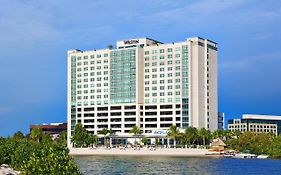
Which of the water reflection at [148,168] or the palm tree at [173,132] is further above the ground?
the palm tree at [173,132]

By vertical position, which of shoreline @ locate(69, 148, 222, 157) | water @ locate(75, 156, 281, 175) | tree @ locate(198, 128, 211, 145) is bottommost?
shoreline @ locate(69, 148, 222, 157)

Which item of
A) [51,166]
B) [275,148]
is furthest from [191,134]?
[51,166]

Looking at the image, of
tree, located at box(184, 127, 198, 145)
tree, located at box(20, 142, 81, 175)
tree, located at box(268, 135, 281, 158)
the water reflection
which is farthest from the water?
tree, located at box(184, 127, 198, 145)

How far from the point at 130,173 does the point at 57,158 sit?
52715mm

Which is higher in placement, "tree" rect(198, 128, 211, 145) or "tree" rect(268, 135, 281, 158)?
"tree" rect(198, 128, 211, 145)

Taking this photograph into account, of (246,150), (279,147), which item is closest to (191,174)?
(279,147)

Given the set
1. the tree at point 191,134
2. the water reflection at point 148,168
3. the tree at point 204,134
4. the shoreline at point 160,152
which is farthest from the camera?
the tree at point 204,134

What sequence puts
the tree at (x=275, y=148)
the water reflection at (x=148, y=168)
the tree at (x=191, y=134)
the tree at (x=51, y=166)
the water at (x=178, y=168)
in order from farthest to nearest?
the tree at (x=191, y=134)
the tree at (x=275, y=148)
the water at (x=178, y=168)
the water reflection at (x=148, y=168)
the tree at (x=51, y=166)

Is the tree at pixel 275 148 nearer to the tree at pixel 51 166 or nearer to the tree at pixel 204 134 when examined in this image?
the tree at pixel 204 134

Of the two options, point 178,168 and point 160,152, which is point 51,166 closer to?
point 178,168

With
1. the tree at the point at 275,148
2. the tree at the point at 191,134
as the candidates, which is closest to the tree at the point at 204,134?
the tree at the point at 191,134

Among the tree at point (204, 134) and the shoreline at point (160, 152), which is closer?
the shoreline at point (160, 152)

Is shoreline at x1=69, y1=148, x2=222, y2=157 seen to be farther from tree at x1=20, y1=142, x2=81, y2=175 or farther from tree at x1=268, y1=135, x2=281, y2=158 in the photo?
tree at x1=20, y1=142, x2=81, y2=175

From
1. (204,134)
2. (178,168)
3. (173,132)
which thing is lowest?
(178,168)
